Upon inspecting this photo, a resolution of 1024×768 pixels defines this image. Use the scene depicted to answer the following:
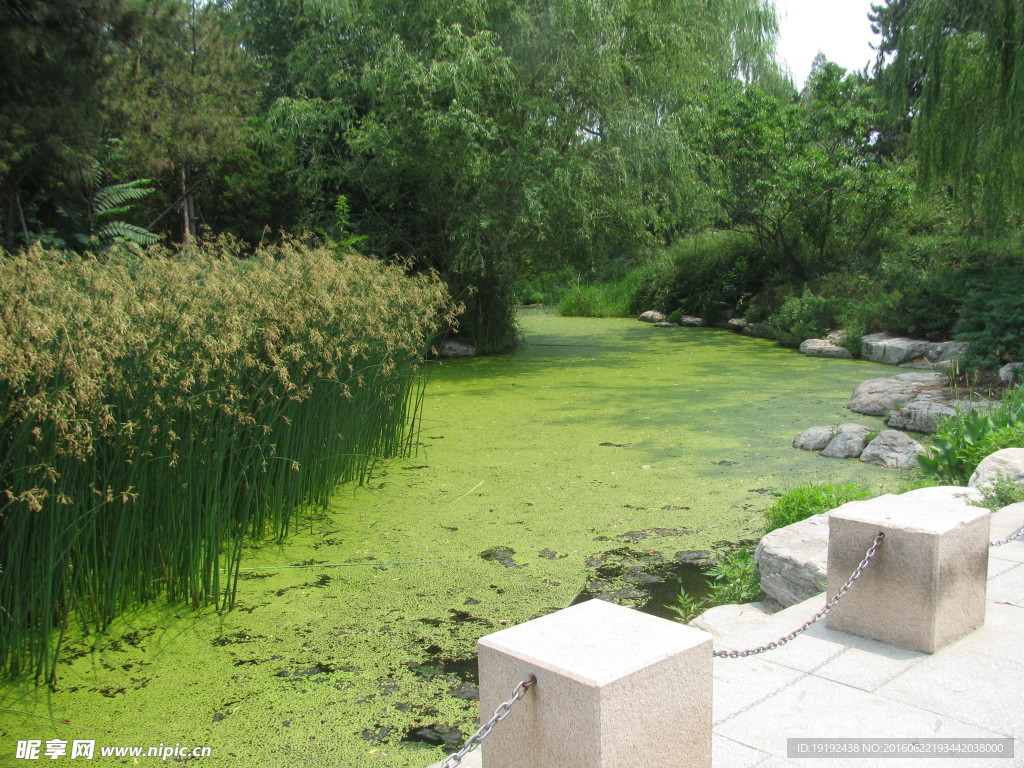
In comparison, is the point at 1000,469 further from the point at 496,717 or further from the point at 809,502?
the point at 496,717

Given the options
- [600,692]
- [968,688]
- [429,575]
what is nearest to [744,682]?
[968,688]

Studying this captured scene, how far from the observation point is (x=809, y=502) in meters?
3.44

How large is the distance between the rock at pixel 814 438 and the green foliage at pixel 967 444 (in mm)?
782

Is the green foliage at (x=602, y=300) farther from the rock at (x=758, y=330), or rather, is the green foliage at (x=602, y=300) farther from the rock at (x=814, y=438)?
the rock at (x=814, y=438)

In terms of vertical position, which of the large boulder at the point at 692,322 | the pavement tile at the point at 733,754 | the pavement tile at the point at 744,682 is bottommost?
the pavement tile at the point at 744,682

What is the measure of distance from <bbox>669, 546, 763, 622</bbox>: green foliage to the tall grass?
4.85 ft

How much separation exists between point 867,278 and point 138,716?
11.0 meters

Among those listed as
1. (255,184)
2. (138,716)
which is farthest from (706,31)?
(138,716)

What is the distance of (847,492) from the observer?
350cm

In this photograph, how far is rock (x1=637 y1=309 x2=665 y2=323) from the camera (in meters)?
14.8

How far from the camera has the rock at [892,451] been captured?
4789mm

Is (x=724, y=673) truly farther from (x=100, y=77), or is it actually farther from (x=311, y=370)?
(x=100, y=77)

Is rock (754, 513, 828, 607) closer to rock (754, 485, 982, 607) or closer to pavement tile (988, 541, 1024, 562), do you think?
rock (754, 485, 982, 607)

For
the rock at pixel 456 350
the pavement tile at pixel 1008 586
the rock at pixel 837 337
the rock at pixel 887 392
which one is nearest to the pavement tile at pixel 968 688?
the pavement tile at pixel 1008 586
